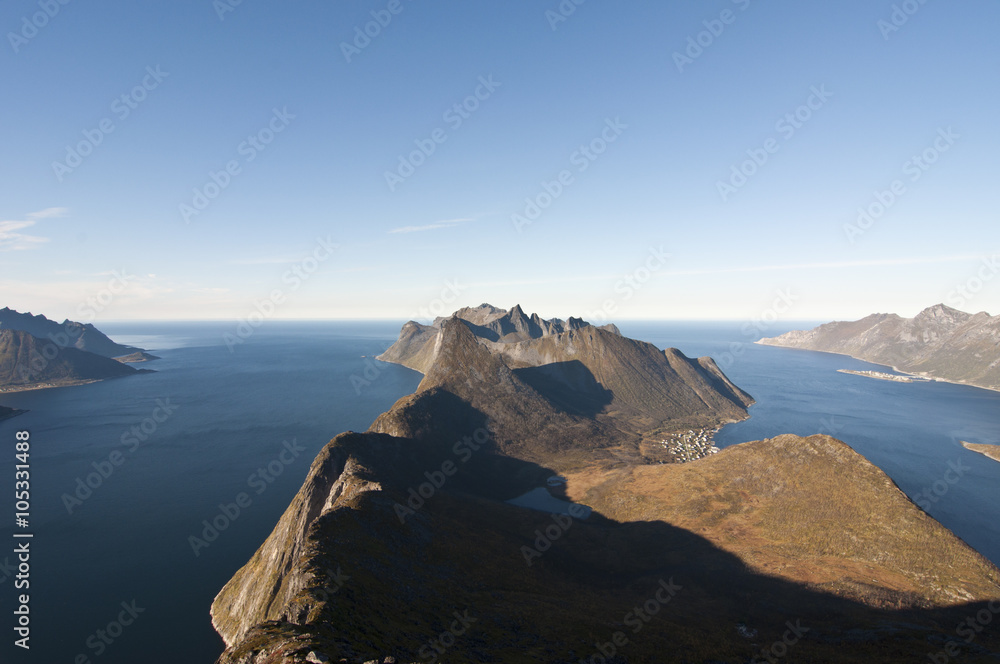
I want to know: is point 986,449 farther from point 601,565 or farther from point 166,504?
point 166,504

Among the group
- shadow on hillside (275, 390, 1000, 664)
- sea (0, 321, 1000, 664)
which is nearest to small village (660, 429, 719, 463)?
sea (0, 321, 1000, 664)

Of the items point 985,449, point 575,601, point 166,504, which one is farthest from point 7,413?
point 985,449

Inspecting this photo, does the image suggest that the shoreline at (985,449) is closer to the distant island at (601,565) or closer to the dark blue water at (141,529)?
the distant island at (601,565)

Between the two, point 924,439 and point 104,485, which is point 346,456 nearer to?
point 104,485

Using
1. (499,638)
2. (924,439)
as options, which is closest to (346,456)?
(499,638)

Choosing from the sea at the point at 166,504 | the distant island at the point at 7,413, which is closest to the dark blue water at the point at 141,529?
the sea at the point at 166,504
